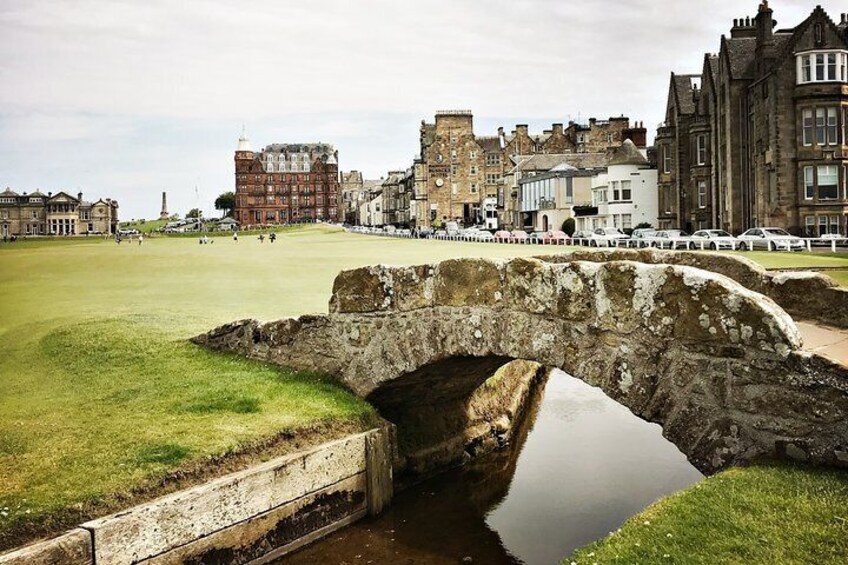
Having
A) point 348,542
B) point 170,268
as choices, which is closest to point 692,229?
point 170,268

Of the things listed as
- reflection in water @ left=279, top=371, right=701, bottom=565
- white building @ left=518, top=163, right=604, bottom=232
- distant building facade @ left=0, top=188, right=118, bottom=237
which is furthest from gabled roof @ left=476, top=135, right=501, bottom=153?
reflection in water @ left=279, top=371, right=701, bottom=565

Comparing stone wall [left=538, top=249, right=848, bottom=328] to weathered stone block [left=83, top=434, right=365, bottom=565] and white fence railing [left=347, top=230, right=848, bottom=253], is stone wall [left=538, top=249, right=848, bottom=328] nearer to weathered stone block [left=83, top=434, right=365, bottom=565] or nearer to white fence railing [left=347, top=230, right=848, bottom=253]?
weathered stone block [left=83, top=434, right=365, bottom=565]

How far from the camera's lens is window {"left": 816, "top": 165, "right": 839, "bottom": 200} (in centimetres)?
4603

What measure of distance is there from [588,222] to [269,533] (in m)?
70.6

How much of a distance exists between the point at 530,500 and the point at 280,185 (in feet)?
609

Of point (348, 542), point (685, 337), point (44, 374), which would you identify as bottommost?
point (348, 542)

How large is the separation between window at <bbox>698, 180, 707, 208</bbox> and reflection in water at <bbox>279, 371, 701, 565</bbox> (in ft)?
149

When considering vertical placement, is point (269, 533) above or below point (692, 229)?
below

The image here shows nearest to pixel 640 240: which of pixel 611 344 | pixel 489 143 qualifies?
pixel 611 344

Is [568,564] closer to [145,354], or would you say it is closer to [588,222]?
[145,354]

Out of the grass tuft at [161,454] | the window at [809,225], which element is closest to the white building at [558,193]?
the window at [809,225]

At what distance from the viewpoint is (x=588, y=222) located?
78.2 meters

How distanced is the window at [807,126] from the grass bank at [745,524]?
143ft

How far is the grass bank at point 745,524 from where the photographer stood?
643 cm
